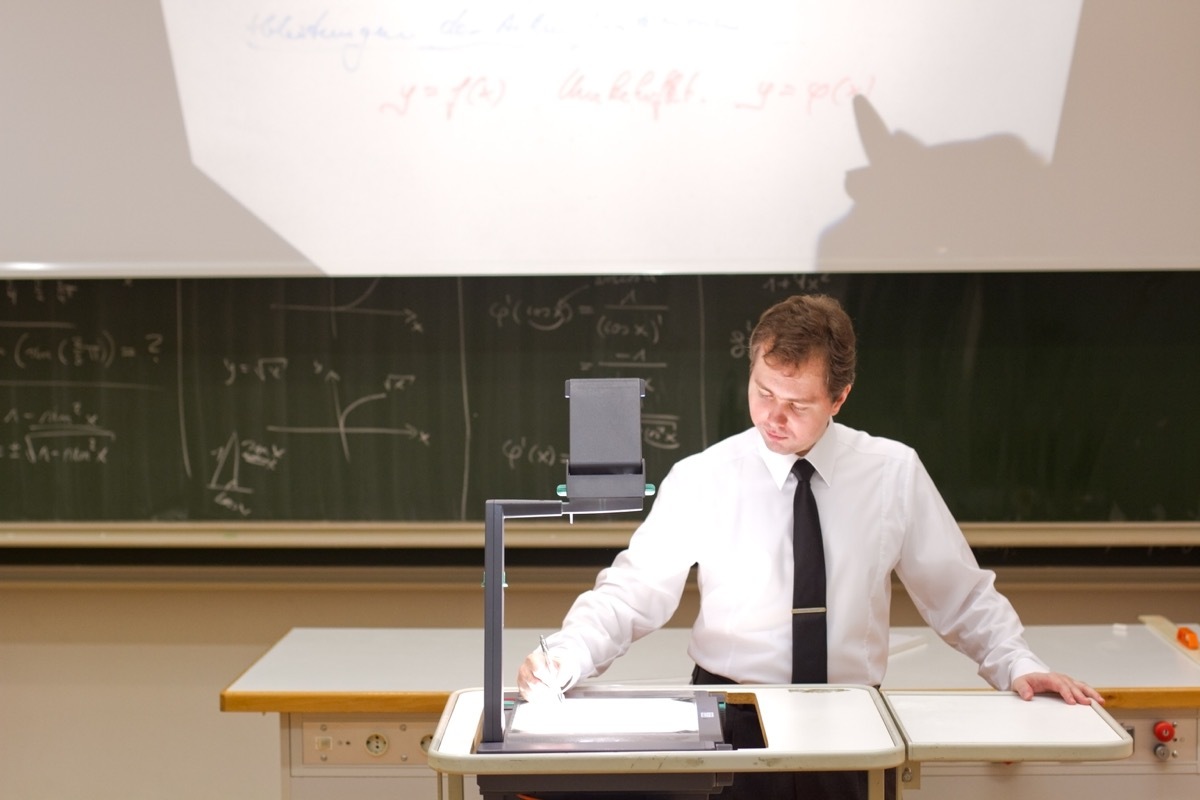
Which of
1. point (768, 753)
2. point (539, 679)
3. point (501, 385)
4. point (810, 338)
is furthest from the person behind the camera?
point (501, 385)

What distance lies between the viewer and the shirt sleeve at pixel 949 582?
6.50 ft

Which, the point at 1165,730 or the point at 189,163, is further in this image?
the point at 189,163

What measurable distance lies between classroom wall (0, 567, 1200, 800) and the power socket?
31.8 inches

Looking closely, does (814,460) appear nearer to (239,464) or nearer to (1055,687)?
(1055,687)

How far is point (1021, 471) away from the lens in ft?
9.91

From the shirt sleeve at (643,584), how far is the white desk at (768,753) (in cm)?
27

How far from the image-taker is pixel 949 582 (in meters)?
2.03

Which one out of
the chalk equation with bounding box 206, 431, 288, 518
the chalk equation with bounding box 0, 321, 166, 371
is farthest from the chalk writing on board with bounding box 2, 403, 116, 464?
the chalk equation with bounding box 206, 431, 288, 518

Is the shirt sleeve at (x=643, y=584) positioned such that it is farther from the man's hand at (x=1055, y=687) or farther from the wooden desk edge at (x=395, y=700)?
the man's hand at (x=1055, y=687)

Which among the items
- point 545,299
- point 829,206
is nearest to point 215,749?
point 545,299

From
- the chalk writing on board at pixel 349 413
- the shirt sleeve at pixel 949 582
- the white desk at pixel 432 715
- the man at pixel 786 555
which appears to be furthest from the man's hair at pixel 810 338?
the chalk writing on board at pixel 349 413

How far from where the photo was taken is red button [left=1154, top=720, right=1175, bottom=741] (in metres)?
2.31

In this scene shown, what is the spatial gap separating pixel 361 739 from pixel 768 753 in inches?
43.5

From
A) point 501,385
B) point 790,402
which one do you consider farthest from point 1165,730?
point 501,385
